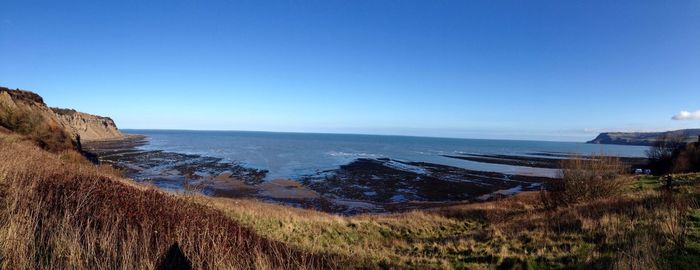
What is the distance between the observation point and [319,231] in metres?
15.1

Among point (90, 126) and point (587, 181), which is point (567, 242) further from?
point (90, 126)

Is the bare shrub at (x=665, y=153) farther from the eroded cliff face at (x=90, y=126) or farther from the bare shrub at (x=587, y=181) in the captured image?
the eroded cliff face at (x=90, y=126)

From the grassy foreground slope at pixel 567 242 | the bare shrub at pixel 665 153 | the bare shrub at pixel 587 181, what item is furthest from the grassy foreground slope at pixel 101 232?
the bare shrub at pixel 665 153

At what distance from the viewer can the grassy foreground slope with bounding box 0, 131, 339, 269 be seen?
4828 millimetres

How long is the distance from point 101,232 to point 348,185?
33430 millimetres

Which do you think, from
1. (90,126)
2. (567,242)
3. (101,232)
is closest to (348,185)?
(567,242)

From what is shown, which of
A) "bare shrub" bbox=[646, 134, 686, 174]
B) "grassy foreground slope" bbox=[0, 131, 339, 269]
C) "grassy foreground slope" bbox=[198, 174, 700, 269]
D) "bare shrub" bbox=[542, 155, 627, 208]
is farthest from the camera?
"bare shrub" bbox=[646, 134, 686, 174]

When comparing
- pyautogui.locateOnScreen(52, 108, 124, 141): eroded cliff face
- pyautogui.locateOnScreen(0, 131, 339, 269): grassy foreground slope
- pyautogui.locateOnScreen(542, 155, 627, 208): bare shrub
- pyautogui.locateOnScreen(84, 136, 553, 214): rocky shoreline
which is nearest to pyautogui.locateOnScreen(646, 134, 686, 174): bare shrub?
pyautogui.locateOnScreen(84, 136, 553, 214): rocky shoreline

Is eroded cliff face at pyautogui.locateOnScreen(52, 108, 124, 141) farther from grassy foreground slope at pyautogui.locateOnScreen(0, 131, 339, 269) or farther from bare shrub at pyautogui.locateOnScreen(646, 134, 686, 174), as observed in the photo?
bare shrub at pyautogui.locateOnScreen(646, 134, 686, 174)

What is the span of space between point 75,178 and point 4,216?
15.9 feet

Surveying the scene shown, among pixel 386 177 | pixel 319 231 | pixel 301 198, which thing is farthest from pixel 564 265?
pixel 386 177

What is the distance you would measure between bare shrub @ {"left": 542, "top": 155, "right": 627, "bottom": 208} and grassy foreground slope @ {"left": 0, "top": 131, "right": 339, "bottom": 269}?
15.7 meters

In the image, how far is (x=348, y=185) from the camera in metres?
38.8

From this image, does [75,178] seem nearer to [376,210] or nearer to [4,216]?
[4,216]
